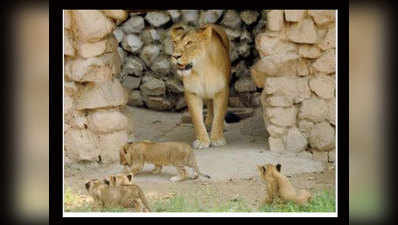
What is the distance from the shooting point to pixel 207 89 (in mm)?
7746

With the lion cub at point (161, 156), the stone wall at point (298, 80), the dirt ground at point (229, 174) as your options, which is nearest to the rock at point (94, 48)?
the lion cub at point (161, 156)

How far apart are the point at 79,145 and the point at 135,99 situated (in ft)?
8.95

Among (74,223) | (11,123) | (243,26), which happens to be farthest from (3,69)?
(243,26)

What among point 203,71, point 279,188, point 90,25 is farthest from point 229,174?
point 90,25

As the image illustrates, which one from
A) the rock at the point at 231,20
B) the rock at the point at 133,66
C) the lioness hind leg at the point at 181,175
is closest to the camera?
the lioness hind leg at the point at 181,175

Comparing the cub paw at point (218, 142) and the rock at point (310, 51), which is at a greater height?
the rock at point (310, 51)

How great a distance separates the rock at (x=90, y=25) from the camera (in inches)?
266

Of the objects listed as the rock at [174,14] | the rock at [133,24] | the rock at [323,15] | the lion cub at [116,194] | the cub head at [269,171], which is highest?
the rock at [174,14]

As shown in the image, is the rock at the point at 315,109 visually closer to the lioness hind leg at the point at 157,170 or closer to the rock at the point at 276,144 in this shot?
the rock at the point at 276,144

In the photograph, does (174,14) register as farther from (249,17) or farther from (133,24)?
(249,17)

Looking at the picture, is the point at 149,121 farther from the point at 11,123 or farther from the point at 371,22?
the point at 371,22

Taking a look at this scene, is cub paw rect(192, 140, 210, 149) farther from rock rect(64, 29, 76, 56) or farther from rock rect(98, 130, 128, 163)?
rock rect(64, 29, 76, 56)

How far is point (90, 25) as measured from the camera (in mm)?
6789

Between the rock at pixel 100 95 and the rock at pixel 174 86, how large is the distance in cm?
261
